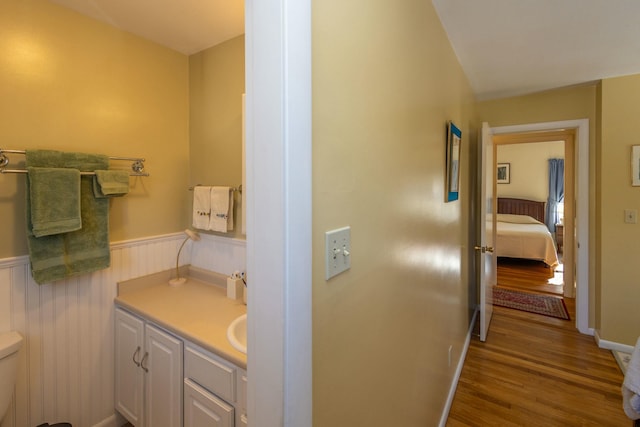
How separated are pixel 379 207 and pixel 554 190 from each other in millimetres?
7341

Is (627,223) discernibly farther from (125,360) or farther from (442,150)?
(125,360)

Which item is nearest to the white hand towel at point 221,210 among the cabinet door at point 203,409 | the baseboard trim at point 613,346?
the cabinet door at point 203,409

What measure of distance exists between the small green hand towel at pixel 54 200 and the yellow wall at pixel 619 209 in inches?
151

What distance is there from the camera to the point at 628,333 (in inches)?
99.3

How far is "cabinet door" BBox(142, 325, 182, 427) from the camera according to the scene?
1.39 meters

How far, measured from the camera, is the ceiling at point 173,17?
61.8 inches

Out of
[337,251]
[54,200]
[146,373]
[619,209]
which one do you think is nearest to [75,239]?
[54,200]

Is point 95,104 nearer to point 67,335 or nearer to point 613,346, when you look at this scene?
point 67,335

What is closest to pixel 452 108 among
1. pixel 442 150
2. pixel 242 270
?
pixel 442 150

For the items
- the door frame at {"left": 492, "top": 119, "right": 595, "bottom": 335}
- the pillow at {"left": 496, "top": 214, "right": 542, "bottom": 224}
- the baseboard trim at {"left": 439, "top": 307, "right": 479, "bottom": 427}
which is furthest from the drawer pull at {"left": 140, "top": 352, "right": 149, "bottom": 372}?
the pillow at {"left": 496, "top": 214, "right": 542, "bottom": 224}

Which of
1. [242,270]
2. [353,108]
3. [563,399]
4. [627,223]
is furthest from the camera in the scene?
[627,223]

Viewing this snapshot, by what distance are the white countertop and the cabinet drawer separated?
4cm

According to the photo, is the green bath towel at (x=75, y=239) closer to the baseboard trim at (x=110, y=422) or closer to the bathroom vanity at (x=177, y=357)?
the bathroom vanity at (x=177, y=357)

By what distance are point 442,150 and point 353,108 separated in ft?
3.68
